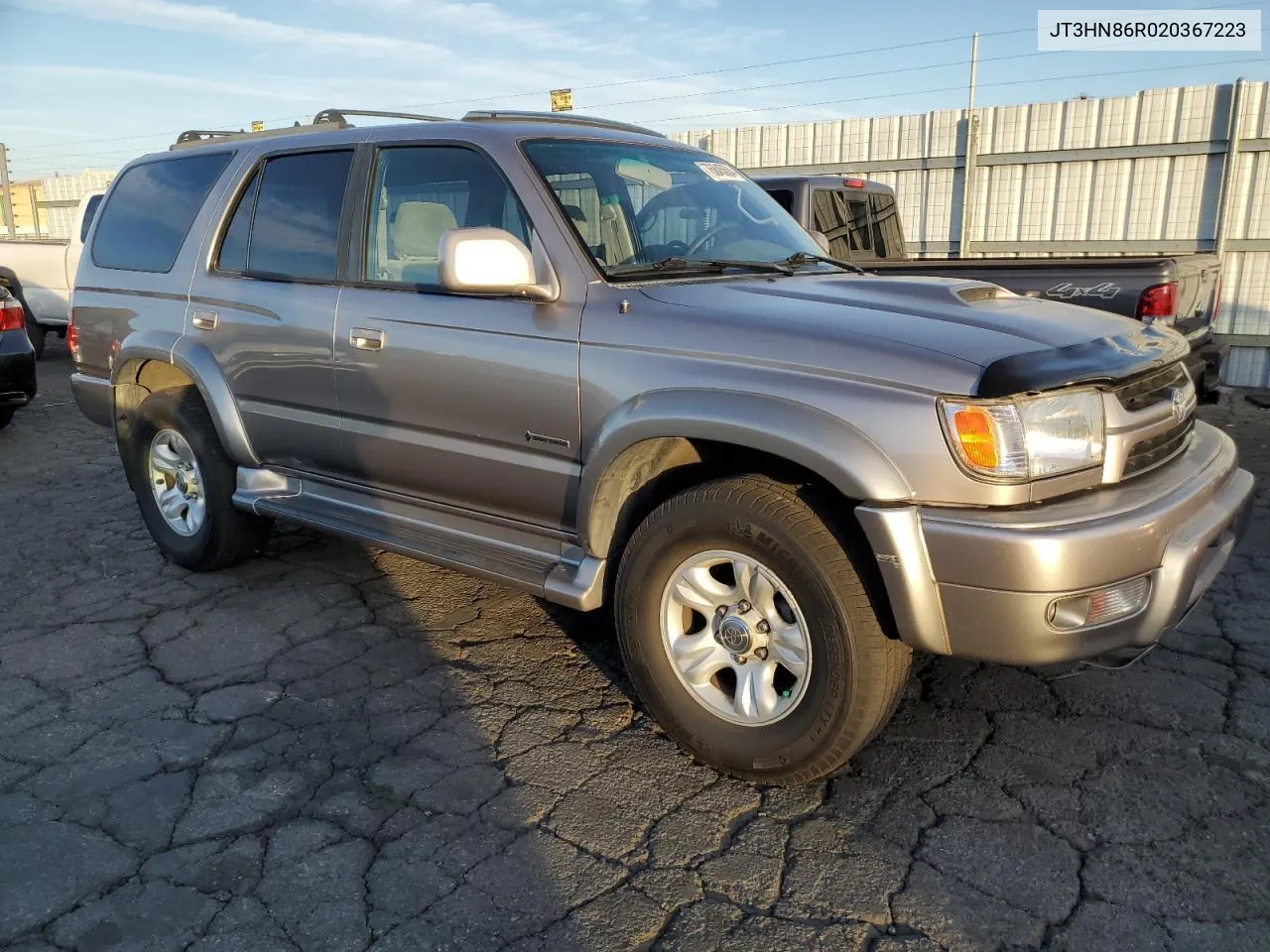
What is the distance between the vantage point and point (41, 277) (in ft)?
38.6

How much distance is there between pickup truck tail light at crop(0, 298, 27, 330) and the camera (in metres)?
7.10

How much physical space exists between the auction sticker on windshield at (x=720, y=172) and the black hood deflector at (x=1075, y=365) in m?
1.78

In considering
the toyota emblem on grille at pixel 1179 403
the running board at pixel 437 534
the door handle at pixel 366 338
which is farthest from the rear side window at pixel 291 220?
the toyota emblem on grille at pixel 1179 403

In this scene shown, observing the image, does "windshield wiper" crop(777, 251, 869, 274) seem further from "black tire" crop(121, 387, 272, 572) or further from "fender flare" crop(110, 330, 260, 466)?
"black tire" crop(121, 387, 272, 572)

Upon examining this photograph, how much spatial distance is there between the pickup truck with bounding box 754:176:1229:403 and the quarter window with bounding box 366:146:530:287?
2322 millimetres

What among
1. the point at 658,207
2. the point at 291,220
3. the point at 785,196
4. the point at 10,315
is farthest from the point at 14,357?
the point at 785,196

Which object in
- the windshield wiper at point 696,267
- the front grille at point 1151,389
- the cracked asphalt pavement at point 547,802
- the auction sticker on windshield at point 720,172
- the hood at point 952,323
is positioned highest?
the auction sticker on windshield at point 720,172

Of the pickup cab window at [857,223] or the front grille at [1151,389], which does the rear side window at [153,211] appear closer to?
the front grille at [1151,389]

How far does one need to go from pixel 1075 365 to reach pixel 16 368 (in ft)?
24.6

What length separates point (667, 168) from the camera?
3.75m

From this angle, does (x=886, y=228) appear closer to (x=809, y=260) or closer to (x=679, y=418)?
(x=809, y=260)

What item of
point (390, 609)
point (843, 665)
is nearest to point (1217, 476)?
point (843, 665)

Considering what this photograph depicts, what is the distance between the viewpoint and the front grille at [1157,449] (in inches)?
101

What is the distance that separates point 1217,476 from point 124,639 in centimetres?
402
